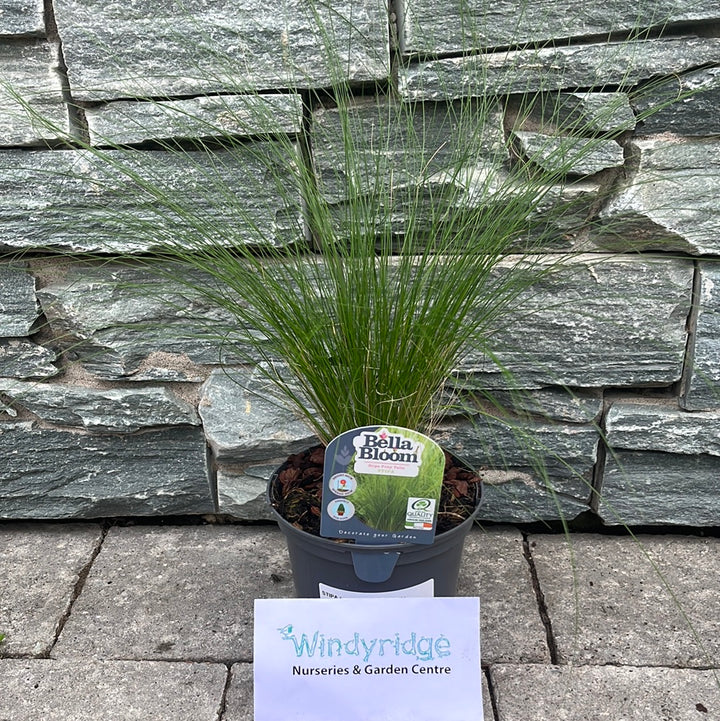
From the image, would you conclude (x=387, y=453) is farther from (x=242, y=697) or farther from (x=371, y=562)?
(x=242, y=697)

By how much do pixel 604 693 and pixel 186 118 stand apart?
3.82 ft

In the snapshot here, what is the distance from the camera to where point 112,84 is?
135 cm

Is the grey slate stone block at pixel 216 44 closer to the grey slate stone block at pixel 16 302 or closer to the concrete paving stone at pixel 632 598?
the grey slate stone block at pixel 16 302

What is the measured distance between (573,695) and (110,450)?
38.7 inches

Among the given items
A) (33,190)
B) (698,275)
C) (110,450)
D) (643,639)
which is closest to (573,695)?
(643,639)

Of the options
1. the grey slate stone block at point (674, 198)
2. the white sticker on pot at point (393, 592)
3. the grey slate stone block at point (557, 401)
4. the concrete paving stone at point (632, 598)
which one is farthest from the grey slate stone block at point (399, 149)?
the concrete paving stone at point (632, 598)

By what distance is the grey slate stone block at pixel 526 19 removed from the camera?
128 cm

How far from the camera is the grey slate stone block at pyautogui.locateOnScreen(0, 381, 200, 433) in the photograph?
153cm

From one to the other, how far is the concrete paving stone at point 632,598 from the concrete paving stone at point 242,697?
169mm

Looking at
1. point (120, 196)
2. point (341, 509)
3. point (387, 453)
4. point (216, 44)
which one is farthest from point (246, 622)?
point (216, 44)

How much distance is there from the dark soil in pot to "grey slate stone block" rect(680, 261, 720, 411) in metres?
0.49

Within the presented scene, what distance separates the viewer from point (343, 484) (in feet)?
3.57

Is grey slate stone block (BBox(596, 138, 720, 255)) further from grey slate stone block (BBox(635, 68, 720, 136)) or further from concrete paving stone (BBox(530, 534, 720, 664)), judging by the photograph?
concrete paving stone (BBox(530, 534, 720, 664))

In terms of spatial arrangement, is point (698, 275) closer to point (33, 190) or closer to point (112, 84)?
point (112, 84)
